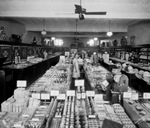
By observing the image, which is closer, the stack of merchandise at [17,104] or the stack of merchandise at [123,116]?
the stack of merchandise at [123,116]

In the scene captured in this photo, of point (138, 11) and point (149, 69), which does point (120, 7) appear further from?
point (149, 69)

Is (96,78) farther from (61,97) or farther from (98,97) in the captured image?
(61,97)

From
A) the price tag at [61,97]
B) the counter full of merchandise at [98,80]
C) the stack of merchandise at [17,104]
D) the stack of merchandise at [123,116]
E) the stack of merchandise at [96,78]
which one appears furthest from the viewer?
the stack of merchandise at [96,78]

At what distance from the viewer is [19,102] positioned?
2.77 metres

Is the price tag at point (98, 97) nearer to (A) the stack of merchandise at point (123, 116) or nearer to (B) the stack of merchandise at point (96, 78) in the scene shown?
(A) the stack of merchandise at point (123, 116)

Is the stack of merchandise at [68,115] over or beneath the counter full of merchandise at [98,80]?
beneath

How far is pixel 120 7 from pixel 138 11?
1.03m

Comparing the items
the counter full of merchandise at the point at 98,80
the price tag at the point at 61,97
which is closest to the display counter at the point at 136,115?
the counter full of merchandise at the point at 98,80

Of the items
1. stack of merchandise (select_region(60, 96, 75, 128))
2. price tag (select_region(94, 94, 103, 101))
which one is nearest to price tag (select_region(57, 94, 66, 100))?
stack of merchandise (select_region(60, 96, 75, 128))

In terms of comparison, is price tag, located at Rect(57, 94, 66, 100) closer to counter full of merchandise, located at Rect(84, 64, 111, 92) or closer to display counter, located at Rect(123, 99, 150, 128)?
counter full of merchandise, located at Rect(84, 64, 111, 92)

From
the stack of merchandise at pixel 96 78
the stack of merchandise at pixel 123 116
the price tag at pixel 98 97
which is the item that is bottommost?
the stack of merchandise at pixel 123 116

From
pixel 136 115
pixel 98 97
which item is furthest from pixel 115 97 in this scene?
pixel 136 115

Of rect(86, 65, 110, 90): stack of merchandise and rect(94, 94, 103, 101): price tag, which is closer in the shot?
rect(94, 94, 103, 101): price tag

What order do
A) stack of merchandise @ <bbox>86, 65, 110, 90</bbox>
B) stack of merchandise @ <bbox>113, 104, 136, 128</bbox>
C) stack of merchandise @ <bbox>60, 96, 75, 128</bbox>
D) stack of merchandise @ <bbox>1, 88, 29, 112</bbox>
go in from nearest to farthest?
stack of merchandise @ <bbox>60, 96, 75, 128</bbox>
stack of merchandise @ <bbox>113, 104, 136, 128</bbox>
stack of merchandise @ <bbox>1, 88, 29, 112</bbox>
stack of merchandise @ <bbox>86, 65, 110, 90</bbox>
